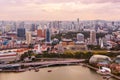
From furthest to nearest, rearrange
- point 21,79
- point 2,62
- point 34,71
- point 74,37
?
point 74,37 < point 2,62 < point 34,71 < point 21,79

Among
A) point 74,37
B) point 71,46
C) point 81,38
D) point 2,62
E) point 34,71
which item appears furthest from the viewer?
point 74,37

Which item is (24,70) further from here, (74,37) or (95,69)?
(74,37)

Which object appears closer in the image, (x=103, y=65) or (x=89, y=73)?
(x=89, y=73)

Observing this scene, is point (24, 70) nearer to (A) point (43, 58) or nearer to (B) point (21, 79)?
(B) point (21, 79)

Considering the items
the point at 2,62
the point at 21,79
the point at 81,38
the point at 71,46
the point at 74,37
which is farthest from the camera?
the point at 74,37

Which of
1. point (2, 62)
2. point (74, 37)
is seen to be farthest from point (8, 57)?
point (74, 37)

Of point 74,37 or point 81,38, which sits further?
point 74,37

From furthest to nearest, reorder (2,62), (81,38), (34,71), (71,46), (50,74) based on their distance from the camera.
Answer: (81,38), (71,46), (2,62), (34,71), (50,74)

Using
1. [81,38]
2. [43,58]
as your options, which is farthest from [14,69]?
[81,38]
